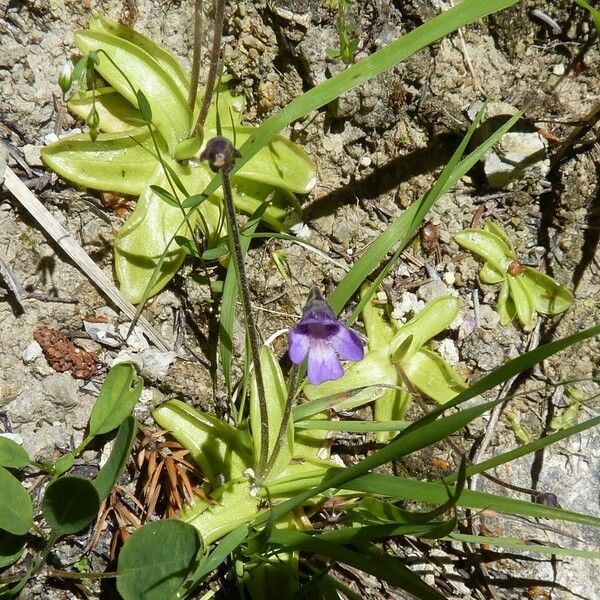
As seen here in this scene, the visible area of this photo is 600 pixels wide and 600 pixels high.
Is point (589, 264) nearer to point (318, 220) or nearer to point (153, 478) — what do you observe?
point (318, 220)

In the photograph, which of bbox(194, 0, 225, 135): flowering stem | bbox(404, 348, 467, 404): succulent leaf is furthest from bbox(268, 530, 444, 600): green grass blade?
bbox(194, 0, 225, 135): flowering stem

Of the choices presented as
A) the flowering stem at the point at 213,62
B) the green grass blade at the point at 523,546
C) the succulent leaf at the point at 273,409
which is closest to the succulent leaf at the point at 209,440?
the succulent leaf at the point at 273,409

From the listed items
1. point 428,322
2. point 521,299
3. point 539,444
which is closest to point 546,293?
point 521,299

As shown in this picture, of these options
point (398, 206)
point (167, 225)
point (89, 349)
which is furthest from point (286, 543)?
point (398, 206)

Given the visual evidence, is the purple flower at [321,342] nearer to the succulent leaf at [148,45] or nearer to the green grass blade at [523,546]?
the green grass blade at [523,546]

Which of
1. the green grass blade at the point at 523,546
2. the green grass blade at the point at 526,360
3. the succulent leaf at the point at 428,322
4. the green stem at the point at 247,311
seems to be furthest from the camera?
the succulent leaf at the point at 428,322

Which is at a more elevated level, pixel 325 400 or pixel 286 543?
pixel 325 400
